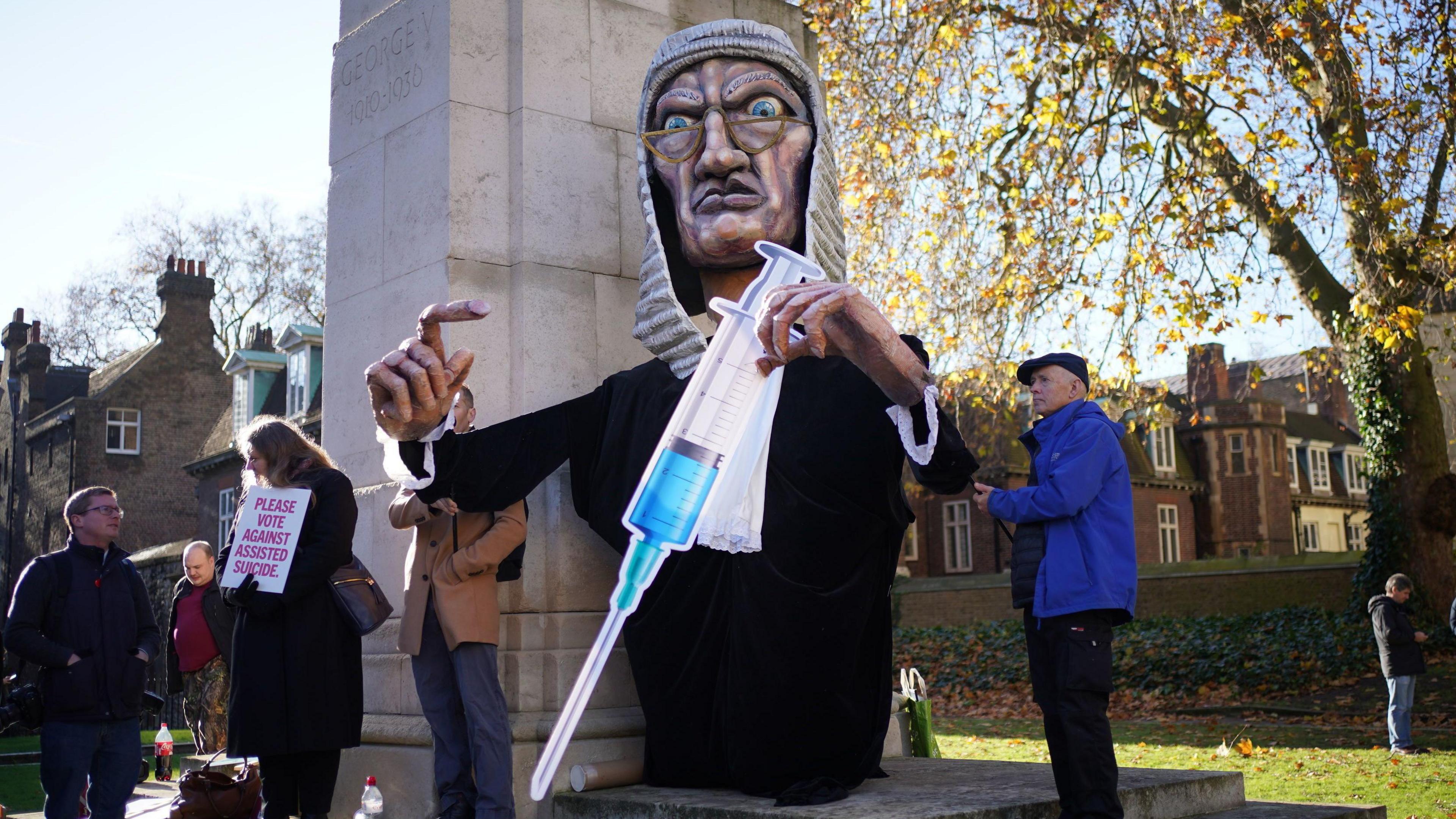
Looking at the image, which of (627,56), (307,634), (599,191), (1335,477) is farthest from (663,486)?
(1335,477)

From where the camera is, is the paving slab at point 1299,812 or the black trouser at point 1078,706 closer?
the black trouser at point 1078,706

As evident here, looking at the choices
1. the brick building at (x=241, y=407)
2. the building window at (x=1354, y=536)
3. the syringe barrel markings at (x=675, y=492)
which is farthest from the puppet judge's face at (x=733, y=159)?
the building window at (x=1354, y=536)

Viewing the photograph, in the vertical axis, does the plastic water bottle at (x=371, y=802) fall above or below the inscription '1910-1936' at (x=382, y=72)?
below

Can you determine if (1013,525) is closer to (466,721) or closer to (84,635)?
(84,635)

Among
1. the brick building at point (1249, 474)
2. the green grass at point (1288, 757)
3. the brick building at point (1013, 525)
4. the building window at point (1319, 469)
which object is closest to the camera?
the green grass at point (1288, 757)

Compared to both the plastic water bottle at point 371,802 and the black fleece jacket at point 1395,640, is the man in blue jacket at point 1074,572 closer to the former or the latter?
the plastic water bottle at point 371,802

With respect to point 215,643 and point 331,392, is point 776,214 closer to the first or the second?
point 331,392

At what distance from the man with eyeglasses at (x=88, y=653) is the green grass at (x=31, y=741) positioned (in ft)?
25.2

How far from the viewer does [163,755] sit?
8.66 meters

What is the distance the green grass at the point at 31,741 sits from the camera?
1348cm

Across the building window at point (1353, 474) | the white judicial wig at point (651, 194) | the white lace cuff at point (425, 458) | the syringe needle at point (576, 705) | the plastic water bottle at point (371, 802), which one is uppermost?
the building window at point (1353, 474)

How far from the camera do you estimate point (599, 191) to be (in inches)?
205

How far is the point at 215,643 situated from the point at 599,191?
281 centimetres

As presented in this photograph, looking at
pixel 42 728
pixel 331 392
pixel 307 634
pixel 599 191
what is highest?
pixel 599 191
